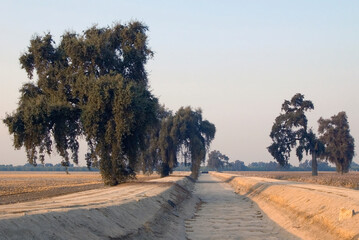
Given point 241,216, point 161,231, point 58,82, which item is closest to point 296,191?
point 241,216

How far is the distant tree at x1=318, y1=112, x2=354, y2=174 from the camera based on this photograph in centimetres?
9088

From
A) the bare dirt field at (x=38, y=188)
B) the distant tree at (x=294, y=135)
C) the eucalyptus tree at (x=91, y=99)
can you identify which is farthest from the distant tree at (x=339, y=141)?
the eucalyptus tree at (x=91, y=99)

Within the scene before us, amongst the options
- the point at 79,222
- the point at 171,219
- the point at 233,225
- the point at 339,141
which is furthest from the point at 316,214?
the point at 339,141

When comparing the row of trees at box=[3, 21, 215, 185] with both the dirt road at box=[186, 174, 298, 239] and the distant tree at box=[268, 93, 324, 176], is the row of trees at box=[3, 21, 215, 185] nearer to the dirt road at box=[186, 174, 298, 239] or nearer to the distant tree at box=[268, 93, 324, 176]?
the dirt road at box=[186, 174, 298, 239]

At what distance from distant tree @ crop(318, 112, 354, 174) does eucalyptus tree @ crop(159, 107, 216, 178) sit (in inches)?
1434

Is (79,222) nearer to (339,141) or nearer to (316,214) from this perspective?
(316,214)

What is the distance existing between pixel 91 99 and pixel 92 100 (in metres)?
0.13

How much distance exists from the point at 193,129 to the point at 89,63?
32.1 m

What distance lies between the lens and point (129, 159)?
34.6 meters

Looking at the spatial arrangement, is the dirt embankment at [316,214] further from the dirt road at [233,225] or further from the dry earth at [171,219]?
the dirt road at [233,225]

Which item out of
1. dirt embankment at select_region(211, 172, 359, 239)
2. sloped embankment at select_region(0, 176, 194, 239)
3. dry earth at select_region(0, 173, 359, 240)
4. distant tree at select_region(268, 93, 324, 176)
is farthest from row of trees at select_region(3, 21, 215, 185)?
distant tree at select_region(268, 93, 324, 176)

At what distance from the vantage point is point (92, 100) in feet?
105

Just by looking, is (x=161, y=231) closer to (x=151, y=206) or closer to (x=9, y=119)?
(x=151, y=206)

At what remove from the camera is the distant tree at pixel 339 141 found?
9088cm
